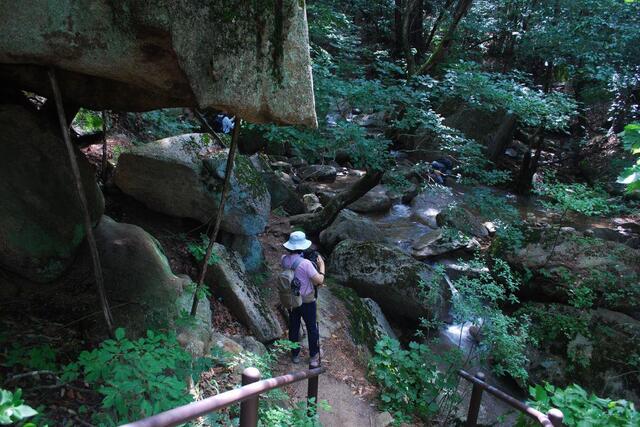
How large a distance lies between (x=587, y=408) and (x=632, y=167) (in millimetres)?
1634

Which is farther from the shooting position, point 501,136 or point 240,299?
point 501,136

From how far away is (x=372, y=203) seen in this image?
12945 millimetres

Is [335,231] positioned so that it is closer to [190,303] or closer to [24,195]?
[190,303]

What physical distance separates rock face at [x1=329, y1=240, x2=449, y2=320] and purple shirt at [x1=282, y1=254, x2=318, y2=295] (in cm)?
297

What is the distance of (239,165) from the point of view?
6.66 metres

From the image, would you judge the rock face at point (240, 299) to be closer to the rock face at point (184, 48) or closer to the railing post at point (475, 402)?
the railing post at point (475, 402)

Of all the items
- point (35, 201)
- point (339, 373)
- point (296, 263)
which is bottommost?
point (339, 373)

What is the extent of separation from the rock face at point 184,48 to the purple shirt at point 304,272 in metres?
2.08

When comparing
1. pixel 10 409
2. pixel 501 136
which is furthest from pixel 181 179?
pixel 501 136

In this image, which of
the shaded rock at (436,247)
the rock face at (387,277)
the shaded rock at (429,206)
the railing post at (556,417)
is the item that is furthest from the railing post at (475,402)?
the shaded rock at (429,206)

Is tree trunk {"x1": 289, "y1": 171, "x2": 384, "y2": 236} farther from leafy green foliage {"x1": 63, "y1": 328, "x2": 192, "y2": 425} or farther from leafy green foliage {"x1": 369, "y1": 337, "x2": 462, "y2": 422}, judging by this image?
leafy green foliage {"x1": 63, "y1": 328, "x2": 192, "y2": 425}

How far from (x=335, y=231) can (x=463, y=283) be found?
3967mm

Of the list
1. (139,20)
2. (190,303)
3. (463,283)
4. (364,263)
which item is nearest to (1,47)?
(139,20)

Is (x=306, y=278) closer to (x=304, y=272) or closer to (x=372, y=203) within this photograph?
(x=304, y=272)
